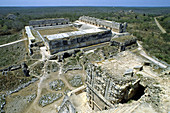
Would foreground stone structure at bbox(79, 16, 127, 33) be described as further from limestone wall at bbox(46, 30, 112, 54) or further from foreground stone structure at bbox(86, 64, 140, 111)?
foreground stone structure at bbox(86, 64, 140, 111)

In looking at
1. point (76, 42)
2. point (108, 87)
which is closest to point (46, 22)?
point (76, 42)

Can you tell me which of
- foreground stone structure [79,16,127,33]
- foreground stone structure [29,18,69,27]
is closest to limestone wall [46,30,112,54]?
foreground stone structure [79,16,127,33]

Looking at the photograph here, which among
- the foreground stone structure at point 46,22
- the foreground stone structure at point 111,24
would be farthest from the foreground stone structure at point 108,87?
the foreground stone structure at point 46,22

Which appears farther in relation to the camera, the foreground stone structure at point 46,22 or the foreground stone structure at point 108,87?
the foreground stone structure at point 46,22

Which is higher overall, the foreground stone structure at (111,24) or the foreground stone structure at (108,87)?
the foreground stone structure at (111,24)

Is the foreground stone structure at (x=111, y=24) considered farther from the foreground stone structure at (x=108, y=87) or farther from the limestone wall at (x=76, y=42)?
the foreground stone structure at (x=108, y=87)

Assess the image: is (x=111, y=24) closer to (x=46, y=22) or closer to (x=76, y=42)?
(x=76, y=42)

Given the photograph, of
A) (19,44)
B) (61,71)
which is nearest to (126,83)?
(61,71)
